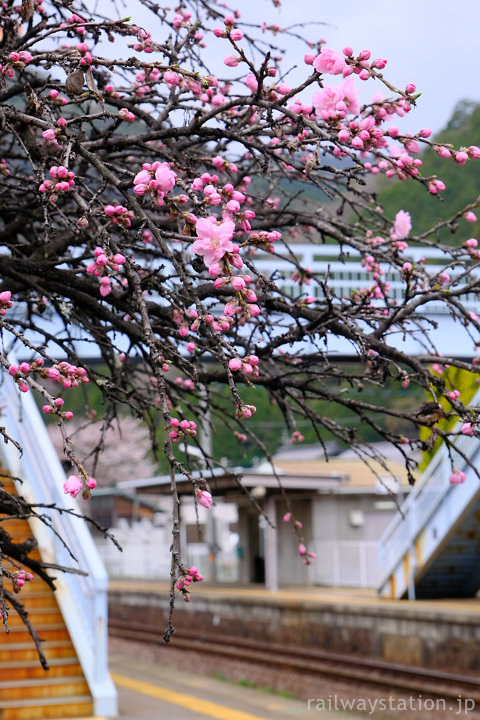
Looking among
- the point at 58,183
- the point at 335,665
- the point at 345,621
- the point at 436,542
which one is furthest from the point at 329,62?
the point at 436,542

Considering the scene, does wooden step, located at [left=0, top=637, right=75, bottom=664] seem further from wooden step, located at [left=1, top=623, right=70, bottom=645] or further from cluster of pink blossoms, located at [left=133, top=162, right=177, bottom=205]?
cluster of pink blossoms, located at [left=133, top=162, right=177, bottom=205]

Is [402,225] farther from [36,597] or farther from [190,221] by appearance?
[36,597]

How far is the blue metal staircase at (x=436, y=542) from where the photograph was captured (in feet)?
49.9

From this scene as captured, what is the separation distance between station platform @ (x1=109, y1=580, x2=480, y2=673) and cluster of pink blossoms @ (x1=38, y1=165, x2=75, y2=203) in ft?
34.2

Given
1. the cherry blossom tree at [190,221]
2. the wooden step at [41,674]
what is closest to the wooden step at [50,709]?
the wooden step at [41,674]

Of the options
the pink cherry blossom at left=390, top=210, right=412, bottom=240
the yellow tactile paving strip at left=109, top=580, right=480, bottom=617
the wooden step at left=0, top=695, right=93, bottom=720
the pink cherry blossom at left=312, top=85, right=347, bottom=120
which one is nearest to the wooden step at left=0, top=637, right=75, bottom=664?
the wooden step at left=0, top=695, right=93, bottom=720

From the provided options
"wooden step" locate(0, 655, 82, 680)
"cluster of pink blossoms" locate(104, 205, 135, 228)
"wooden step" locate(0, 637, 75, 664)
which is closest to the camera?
"cluster of pink blossoms" locate(104, 205, 135, 228)

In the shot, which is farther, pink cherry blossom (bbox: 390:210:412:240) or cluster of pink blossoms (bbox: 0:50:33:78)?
pink cherry blossom (bbox: 390:210:412:240)

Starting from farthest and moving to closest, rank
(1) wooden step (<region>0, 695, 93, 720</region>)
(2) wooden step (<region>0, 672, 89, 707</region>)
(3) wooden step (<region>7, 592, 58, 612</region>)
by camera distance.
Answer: (3) wooden step (<region>7, 592, 58, 612</region>)
(2) wooden step (<region>0, 672, 89, 707</region>)
(1) wooden step (<region>0, 695, 93, 720</region>)

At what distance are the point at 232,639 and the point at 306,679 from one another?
4.00 metres

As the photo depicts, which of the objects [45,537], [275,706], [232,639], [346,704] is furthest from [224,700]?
[232,639]

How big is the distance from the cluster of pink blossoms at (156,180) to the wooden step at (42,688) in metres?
6.28

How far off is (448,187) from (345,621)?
1460 inches

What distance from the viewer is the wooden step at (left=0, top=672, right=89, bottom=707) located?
8.22 metres
